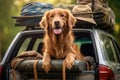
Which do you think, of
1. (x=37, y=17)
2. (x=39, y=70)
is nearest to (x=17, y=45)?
(x=37, y=17)

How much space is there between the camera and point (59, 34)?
28.2 feet

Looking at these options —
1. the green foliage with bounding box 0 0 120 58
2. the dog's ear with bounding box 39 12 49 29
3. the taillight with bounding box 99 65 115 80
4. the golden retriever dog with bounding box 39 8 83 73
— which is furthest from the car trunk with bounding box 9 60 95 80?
the green foliage with bounding box 0 0 120 58

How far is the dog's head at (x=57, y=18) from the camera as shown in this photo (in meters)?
8.55

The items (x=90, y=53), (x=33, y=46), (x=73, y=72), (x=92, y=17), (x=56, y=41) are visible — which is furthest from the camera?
(x=33, y=46)

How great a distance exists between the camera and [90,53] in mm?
10047

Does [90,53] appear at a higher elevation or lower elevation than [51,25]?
lower

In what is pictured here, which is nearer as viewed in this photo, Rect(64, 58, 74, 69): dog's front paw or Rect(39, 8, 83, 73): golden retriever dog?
Rect(64, 58, 74, 69): dog's front paw

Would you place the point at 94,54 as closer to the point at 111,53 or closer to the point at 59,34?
the point at 59,34

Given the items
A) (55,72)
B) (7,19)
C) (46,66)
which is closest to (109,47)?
(55,72)

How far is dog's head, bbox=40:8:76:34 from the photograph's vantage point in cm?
855

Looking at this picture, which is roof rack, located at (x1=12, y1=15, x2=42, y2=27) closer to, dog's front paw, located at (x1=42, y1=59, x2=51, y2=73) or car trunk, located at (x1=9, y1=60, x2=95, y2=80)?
car trunk, located at (x1=9, y1=60, x2=95, y2=80)

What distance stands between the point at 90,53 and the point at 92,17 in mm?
1075

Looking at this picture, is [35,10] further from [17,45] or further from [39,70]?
[39,70]

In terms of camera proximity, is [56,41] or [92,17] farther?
[92,17]
